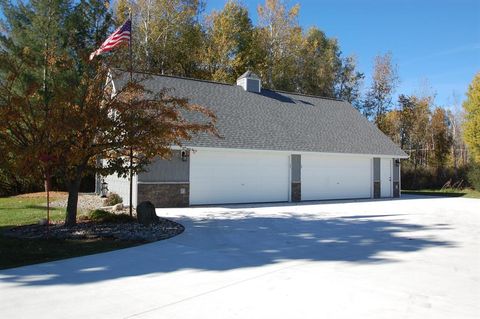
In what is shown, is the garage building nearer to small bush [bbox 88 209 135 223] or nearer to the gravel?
the gravel

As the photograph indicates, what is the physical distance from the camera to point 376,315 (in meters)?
5.04

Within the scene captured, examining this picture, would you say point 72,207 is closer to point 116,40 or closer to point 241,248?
point 116,40

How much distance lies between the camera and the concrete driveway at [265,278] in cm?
527

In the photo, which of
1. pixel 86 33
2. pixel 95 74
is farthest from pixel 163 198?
pixel 86 33

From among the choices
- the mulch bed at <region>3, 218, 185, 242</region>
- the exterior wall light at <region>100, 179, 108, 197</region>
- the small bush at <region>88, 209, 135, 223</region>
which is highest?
the exterior wall light at <region>100, 179, 108, 197</region>

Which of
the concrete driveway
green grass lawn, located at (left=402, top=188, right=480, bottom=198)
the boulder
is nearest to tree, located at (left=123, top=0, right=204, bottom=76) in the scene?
green grass lawn, located at (left=402, top=188, right=480, bottom=198)

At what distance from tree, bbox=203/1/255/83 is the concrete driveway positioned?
25.9 m

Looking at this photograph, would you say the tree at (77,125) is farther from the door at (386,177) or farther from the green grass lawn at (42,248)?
the door at (386,177)

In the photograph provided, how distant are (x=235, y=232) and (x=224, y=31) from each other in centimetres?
2792

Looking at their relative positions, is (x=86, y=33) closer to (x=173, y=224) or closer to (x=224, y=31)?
(x=224, y=31)

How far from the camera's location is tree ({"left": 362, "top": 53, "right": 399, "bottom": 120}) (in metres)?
43.2

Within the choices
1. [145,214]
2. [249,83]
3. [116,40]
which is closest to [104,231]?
[145,214]

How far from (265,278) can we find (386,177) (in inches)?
807

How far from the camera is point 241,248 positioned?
9211 mm
